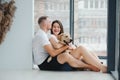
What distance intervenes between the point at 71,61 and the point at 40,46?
0.68 meters

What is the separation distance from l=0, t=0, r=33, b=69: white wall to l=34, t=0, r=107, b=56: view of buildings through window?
895 mm

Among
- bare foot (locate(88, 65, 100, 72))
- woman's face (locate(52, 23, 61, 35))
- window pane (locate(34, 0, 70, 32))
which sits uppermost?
window pane (locate(34, 0, 70, 32))

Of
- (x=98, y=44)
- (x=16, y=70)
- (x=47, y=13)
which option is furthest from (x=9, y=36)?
(x=98, y=44)

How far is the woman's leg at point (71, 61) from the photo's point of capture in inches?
204

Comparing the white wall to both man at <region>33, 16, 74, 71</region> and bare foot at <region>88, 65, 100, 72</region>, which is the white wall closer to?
man at <region>33, 16, 74, 71</region>

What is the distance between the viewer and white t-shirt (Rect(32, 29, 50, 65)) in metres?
5.33

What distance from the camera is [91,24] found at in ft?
22.1

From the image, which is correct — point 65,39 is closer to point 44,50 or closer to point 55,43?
point 55,43

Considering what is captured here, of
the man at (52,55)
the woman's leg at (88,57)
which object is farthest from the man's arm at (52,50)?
the woman's leg at (88,57)

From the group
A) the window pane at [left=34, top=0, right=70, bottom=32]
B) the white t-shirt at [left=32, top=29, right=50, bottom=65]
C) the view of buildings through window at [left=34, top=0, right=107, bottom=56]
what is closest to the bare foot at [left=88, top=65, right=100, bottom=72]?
the white t-shirt at [left=32, top=29, right=50, bottom=65]

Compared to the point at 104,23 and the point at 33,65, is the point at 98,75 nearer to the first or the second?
the point at 33,65

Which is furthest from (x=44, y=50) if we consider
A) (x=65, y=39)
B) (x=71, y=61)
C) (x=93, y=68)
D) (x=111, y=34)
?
(x=111, y=34)

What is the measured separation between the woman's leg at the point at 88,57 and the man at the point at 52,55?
92mm

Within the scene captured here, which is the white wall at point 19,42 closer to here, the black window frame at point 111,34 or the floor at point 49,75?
the floor at point 49,75
